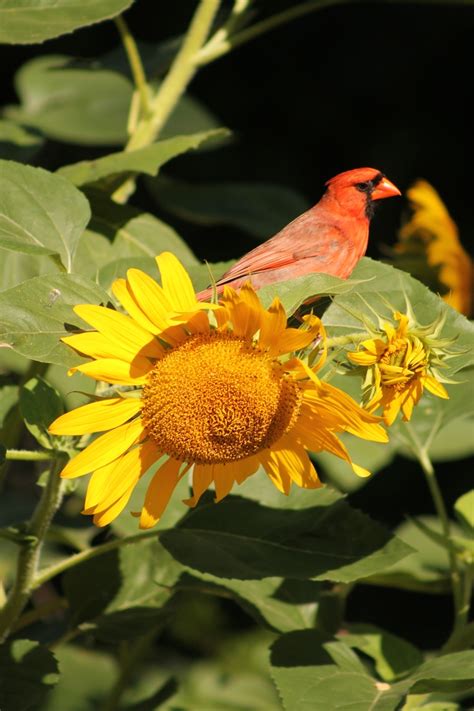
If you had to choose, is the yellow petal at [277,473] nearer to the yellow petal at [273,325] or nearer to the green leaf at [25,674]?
the yellow petal at [273,325]

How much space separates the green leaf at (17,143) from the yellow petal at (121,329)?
4.29ft

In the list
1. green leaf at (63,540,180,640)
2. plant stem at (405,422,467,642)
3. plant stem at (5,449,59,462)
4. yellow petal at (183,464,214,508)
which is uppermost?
yellow petal at (183,464,214,508)

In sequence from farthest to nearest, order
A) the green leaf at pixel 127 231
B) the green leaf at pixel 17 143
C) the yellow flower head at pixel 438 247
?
the yellow flower head at pixel 438 247 → the green leaf at pixel 17 143 → the green leaf at pixel 127 231

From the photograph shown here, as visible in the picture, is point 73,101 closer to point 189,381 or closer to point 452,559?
point 452,559

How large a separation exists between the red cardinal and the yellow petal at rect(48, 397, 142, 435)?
44 centimetres

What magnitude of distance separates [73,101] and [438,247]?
1513mm

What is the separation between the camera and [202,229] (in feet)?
18.3

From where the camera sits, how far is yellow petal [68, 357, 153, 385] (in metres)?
1.61

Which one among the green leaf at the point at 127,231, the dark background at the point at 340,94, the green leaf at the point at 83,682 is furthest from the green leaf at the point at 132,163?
the dark background at the point at 340,94

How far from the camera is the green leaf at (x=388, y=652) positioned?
2.33 m

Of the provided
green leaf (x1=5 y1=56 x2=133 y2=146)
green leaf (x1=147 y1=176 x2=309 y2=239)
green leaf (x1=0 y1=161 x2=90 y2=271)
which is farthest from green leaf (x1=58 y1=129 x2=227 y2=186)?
green leaf (x1=5 y1=56 x2=133 y2=146)

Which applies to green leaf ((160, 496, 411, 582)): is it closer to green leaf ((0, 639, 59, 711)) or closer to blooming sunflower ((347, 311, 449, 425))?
green leaf ((0, 639, 59, 711))

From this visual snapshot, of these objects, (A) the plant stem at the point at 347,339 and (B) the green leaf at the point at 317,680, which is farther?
(B) the green leaf at the point at 317,680

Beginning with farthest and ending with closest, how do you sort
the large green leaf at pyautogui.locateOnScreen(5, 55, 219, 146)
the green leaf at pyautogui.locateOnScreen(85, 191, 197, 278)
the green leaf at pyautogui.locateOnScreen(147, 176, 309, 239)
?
1. the large green leaf at pyautogui.locateOnScreen(5, 55, 219, 146)
2. the green leaf at pyautogui.locateOnScreen(147, 176, 309, 239)
3. the green leaf at pyautogui.locateOnScreen(85, 191, 197, 278)
